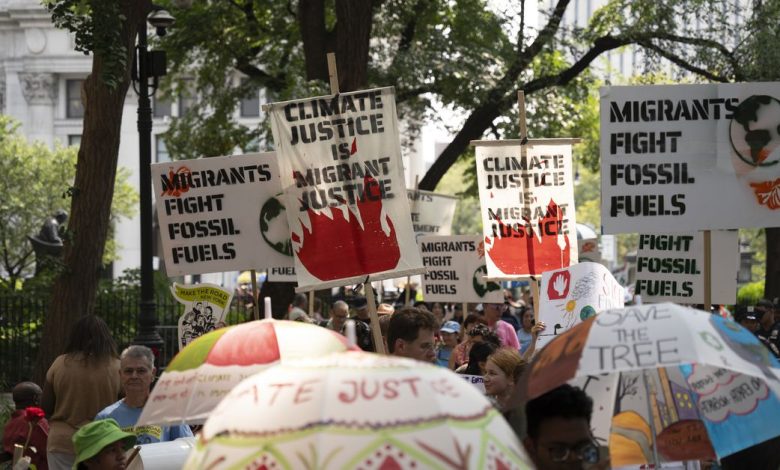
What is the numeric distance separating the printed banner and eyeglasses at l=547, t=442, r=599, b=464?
3.33 ft

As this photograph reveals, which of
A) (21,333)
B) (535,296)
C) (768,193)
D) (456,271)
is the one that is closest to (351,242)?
(535,296)

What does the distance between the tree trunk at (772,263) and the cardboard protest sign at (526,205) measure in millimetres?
15942

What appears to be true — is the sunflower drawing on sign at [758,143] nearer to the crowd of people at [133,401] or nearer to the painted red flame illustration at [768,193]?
the painted red flame illustration at [768,193]

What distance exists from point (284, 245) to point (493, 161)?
192cm

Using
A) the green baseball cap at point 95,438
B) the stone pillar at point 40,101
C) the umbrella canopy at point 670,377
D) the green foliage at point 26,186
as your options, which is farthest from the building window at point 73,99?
the umbrella canopy at point 670,377

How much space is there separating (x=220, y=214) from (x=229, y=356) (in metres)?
6.90

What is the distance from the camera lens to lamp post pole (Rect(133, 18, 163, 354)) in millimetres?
16281

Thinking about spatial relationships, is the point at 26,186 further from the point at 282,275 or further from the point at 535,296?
the point at 535,296

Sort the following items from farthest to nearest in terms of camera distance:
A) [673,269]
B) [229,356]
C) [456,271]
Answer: [456,271], [673,269], [229,356]

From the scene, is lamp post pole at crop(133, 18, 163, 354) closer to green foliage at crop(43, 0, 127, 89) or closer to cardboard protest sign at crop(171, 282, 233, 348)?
green foliage at crop(43, 0, 127, 89)

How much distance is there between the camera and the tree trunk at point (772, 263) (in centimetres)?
2711

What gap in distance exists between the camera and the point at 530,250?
12.0m

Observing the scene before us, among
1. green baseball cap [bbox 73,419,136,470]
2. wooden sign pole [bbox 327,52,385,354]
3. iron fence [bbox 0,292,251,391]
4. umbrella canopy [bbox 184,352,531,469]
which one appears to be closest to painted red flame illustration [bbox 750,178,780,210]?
wooden sign pole [bbox 327,52,385,354]

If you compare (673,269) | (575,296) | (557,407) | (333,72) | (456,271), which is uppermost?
(333,72)
